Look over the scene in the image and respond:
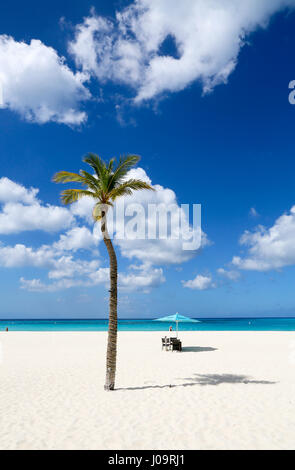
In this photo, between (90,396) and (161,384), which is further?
(161,384)

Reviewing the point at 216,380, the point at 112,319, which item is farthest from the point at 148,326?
the point at 112,319

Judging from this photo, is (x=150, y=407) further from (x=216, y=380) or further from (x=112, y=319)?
(x=216, y=380)

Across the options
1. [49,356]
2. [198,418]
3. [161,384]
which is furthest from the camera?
[49,356]

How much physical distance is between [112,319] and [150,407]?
2885 mm

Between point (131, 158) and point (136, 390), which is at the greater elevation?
point (131, 158)

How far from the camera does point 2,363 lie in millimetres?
16328

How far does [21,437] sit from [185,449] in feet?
11.2

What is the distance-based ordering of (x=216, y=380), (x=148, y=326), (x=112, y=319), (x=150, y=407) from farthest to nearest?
(x=148, y=326) < (x=216, y=380) < (x=112, y=319) < (x=150, y=407)

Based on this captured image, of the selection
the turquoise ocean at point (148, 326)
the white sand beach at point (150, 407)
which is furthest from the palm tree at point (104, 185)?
the turquoise ocean at point (148, 326)

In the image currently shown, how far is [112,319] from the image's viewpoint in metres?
10.5

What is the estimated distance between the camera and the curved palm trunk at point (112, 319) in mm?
10492
